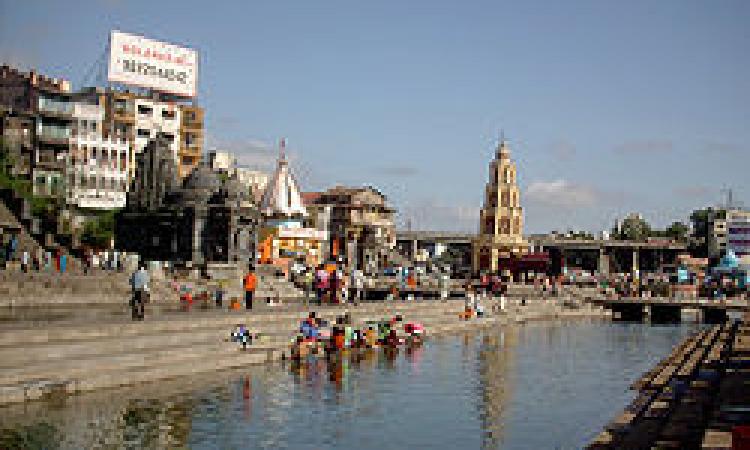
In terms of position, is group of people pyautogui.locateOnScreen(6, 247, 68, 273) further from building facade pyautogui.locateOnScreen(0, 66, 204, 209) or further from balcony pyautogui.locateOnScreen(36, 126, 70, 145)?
balcony pyautogui.locateOnScreen(36, 126, 70, 145)

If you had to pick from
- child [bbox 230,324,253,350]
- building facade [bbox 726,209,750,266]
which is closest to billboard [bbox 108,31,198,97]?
child [bbox 230,324,253,350]

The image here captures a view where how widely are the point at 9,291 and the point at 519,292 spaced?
2142 inches

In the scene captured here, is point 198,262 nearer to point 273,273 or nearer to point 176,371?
point 273,273

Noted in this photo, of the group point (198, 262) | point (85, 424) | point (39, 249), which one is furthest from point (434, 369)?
point (198, 262)

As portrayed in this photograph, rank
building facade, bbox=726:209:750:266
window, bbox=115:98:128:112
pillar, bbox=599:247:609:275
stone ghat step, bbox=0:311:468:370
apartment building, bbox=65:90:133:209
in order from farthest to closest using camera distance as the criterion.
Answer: pillar, bbox=599:247:609:275 → building facade, bbox=726:209:750:266 → window, bbox=115:98:128:112 → apartment building, bbox=65:90:133:209 → stone ghat step, bbox=0:311:468:370

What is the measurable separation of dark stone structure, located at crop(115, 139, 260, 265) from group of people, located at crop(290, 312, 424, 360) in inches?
854

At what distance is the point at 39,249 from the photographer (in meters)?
47.4

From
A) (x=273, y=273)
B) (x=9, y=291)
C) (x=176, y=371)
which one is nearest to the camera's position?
(x=176, y=371)

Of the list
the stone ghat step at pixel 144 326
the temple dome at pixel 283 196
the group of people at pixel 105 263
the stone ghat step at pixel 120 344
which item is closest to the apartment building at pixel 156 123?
the temple dome at pixel 283 196

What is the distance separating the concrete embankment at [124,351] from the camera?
767 inches

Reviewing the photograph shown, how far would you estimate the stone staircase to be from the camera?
19.5 metres

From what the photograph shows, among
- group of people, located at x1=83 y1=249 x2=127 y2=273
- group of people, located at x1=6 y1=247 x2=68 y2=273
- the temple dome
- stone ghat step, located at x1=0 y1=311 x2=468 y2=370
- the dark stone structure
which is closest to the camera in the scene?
stone ghat step, located at x1=0 y1=311 x2=468 y2=370

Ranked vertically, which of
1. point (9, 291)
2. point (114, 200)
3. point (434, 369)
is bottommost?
point (434, 369)

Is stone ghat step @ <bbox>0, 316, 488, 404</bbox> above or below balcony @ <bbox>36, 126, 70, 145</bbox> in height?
below
